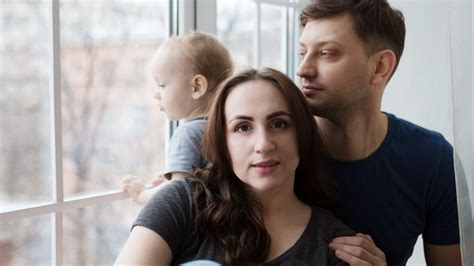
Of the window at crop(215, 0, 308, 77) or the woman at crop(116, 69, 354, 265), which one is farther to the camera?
the window at crop(215, 0, 308, 77)

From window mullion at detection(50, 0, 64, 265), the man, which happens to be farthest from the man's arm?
window mullion at detection(50, 0, 64, 265)

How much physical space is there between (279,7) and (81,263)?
97 centimetres

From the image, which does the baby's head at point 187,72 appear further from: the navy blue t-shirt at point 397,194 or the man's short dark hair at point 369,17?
the navy blue t-shirt at point 397,194

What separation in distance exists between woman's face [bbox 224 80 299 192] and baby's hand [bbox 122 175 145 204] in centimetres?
38

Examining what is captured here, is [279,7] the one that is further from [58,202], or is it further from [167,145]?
[58,202]

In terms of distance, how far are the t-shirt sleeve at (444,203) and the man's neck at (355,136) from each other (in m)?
0.15

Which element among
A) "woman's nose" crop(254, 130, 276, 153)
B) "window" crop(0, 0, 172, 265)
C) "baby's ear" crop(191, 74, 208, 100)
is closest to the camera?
"woman's nose" crop(254, 130, 276, 153)

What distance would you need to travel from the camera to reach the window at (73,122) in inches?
49.2

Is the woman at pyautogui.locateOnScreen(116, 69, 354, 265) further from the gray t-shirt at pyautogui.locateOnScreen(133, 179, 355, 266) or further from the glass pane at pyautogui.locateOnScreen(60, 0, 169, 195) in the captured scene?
the glass pane at pyautogui.locateOnScreen(60, 0, 169, 195)

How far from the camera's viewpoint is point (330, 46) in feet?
4.44

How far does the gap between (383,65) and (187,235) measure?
0.62 m

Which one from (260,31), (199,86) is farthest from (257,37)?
(199,86)

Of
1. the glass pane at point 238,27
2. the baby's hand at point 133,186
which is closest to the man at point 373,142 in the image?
the glass pane at point 238,27

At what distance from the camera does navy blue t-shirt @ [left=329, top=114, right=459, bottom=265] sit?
1.42 m
